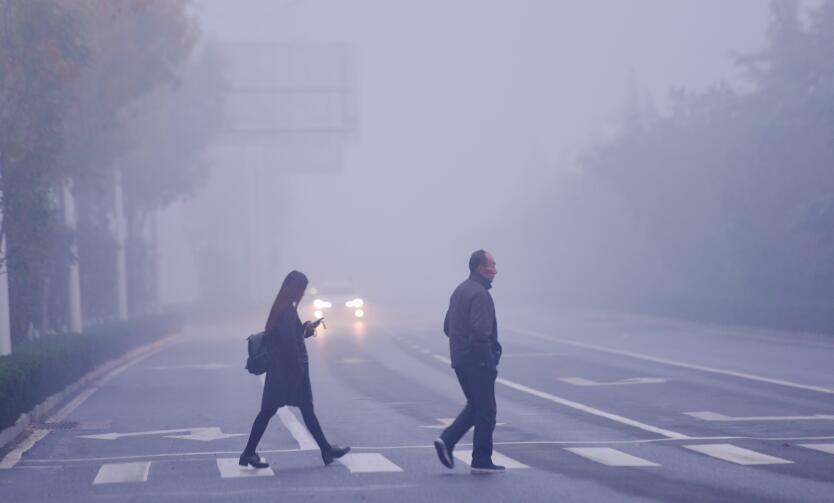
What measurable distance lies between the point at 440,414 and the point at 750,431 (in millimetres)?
4707

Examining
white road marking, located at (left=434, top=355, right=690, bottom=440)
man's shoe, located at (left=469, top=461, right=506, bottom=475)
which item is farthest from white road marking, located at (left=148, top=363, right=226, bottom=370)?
man's shoe, located at (left=469, top=461, right=506, bottom=475)

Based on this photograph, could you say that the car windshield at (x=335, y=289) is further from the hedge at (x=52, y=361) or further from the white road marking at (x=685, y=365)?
the hedge at (x=52, y=361)

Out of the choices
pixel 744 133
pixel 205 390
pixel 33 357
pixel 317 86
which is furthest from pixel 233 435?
pixel 744 133

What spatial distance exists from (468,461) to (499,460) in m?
0.30

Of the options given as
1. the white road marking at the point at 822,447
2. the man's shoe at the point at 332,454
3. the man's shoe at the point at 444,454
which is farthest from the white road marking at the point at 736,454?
the man's shoe at the point at 332,454

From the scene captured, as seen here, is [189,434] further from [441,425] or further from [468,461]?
[468,461]

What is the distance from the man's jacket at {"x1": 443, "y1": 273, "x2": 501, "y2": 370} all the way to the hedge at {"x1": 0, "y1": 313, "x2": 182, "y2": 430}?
Result: 5853 mm

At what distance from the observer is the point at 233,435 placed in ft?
58.8

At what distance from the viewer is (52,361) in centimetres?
2306

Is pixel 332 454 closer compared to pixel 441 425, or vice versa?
pixel 332 454

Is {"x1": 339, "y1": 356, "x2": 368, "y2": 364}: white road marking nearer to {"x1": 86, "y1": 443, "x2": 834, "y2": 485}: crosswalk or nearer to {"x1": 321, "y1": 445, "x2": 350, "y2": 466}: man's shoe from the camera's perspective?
{"x1": 86, "y1": 443, "x2": 834, "y2": 485}: crosswalk

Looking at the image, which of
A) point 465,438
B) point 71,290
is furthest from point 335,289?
point 465,438

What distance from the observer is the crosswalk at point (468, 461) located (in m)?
13.9

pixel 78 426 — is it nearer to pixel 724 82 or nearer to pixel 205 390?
pixel 205 390
